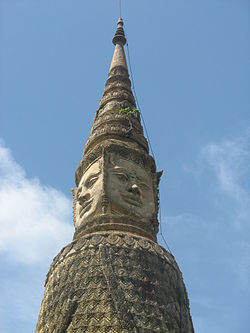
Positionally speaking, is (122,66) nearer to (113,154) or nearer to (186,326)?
(113,154)

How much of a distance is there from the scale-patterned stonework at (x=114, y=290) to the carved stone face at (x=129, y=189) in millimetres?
717

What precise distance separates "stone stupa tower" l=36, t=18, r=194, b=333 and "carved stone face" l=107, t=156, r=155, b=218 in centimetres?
1

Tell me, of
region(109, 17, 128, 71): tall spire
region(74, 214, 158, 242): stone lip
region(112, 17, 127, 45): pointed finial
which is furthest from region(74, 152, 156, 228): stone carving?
region(112, 17, 127, 45): pointed finial

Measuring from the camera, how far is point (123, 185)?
7.36 meters

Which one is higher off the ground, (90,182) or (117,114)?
(117,114)

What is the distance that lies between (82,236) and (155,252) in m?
1.06

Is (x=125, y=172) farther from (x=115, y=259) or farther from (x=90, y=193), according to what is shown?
(x=115, y=259)

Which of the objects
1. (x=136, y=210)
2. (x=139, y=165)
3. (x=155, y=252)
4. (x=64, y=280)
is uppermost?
(x=139, y=165)

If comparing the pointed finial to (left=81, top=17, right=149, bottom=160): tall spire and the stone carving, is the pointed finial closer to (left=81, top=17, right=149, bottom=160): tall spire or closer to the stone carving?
(left=81, top=17, right=149, bottom=160): tall spire

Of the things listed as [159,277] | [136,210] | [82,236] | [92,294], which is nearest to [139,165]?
[136,210]

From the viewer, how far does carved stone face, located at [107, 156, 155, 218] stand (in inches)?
281

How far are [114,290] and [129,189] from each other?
208 centimetres

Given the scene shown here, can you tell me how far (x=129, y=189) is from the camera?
7.34m

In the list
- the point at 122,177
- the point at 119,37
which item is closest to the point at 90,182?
the point at 122,177
